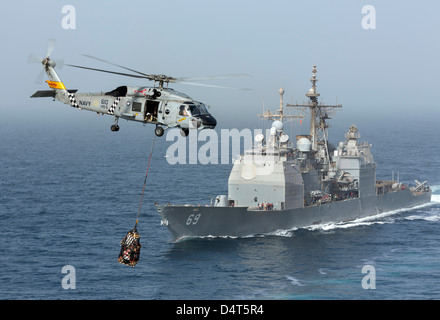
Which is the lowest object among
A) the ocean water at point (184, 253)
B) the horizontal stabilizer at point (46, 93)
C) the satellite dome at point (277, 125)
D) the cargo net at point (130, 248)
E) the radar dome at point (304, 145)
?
the ocean water at point (184, 253)

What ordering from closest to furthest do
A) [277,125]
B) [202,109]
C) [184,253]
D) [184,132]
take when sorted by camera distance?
[184,132] → [202,109] → [184,253] → [277,125]

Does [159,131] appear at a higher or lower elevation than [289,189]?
higher

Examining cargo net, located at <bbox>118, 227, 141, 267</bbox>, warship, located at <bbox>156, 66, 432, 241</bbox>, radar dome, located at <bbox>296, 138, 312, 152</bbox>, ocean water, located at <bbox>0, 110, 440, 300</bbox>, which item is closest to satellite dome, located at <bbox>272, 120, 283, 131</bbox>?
warship, located at <bbox>156, 66, 432, 241</bbox>

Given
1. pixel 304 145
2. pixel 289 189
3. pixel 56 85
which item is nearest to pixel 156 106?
pixel 56 85

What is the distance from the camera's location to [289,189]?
176 ft

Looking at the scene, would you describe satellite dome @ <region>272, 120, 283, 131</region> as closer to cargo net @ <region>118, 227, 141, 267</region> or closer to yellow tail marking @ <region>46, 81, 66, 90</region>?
cargo net @ <region>118, 227, 141, 267</region>

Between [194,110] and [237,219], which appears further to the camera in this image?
[237,219]

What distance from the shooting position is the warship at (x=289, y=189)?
51.2m

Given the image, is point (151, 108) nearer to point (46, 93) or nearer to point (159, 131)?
point (159, 131)

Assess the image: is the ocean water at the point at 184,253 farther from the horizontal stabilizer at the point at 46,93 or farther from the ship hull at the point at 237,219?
the horizontal stabilizer at the point at 46,93

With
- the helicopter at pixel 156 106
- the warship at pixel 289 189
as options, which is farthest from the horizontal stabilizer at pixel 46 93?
the warship at pixel 289 189

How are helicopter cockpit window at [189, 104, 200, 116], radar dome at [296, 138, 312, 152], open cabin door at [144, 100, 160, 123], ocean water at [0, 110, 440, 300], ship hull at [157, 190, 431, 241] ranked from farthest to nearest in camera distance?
radar dome at [296, 138, 312, 152] < ship hull at [157, 190, 431, 241] < ocean water at [0, 110, 440, 300] < open cabin door at [144, 100, 160, 123] < helicopter cockpit window at [189, 104, 200, 116]

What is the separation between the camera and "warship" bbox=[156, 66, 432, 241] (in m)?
51.2

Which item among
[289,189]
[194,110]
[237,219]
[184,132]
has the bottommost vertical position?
[237,219]
